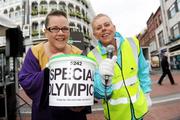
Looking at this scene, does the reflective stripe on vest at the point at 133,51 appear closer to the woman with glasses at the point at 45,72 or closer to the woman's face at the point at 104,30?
the woman's face at the point at 104,30

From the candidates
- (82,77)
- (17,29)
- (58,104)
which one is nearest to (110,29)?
(82,77)

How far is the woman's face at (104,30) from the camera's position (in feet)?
7.32

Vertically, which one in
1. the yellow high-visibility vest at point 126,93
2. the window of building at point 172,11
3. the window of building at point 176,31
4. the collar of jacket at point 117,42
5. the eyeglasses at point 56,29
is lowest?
the yellow high-visibility vest at point 126,93

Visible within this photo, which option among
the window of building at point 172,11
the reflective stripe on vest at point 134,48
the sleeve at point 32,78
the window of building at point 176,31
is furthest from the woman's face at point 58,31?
the window of building at point 172,11

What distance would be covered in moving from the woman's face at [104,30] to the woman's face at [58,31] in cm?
42

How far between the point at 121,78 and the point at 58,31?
0.62 m

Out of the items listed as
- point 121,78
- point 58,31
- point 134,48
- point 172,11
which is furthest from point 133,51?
point 172,11

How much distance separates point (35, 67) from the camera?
72.7 inches

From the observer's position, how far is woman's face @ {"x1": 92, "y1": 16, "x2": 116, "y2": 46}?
7.32ft

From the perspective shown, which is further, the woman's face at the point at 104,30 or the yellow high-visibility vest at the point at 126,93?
the woman's face at the point at 104,30

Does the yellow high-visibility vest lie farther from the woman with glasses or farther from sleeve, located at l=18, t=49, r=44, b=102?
sleeve, located at l=18, t=49, r=44, b=102

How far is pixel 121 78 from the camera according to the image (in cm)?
211

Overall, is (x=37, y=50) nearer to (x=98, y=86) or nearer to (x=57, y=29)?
(x=57, y=29)

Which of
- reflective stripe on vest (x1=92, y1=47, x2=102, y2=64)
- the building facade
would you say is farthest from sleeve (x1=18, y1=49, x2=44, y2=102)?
the building facade
